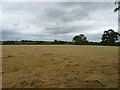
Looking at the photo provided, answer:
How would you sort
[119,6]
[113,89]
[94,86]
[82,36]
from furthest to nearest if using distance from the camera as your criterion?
[82,36] < [119,6] < [94,86] < [113,89]

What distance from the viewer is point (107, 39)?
94000 millimetres

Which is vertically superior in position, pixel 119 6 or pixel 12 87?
pixel 119 6

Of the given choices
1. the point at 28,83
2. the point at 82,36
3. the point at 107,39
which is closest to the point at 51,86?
the point at 28,83

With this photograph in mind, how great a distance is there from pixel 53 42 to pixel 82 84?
8142 centimetres

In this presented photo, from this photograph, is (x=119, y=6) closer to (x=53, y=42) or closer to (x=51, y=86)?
(x=51, y=86)

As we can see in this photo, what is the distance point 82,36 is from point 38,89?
327 ft

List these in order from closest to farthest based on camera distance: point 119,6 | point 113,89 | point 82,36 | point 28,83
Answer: point 113,89 < point 28,83 < point 119,6 < point 82,36

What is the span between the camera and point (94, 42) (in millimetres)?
88000

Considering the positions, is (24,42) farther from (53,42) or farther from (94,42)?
(94,42)

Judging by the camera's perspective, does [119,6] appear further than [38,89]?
Yes

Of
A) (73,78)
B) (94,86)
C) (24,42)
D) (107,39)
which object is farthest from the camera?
(107,39)

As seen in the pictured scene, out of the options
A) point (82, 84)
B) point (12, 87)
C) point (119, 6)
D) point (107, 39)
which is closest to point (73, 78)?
point (82, 84)

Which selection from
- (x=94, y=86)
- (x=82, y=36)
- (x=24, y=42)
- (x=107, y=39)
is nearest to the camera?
(x=94, y=86)

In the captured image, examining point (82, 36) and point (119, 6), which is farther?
point (82, 36)
